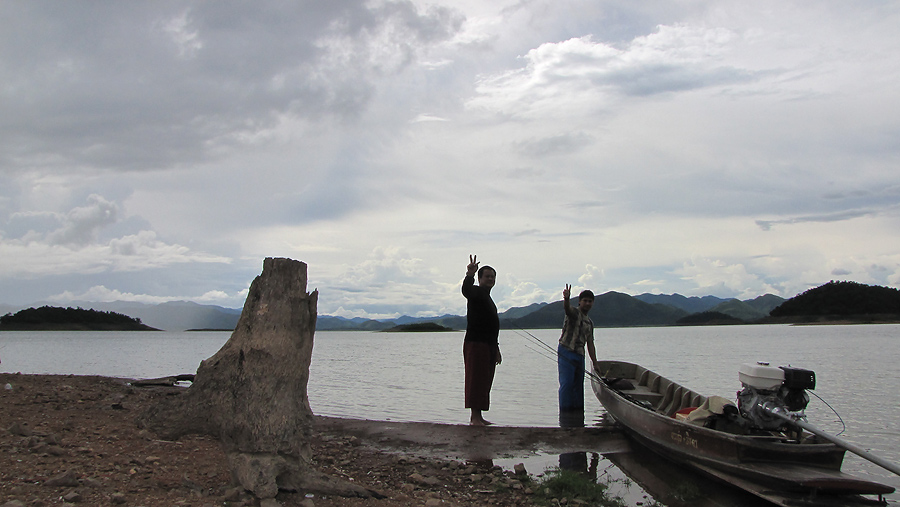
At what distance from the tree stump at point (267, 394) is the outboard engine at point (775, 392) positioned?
4904mm

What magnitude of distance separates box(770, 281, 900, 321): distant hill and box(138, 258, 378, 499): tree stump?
132m

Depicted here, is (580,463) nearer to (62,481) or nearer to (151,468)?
(151,468)

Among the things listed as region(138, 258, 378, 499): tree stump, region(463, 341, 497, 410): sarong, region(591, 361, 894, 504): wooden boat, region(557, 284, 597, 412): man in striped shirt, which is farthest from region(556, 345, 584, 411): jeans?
region(138, 258, 378, 499): tree stump

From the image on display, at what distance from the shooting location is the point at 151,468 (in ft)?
17.1

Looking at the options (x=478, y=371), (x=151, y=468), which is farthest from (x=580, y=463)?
(x=151, y=468)

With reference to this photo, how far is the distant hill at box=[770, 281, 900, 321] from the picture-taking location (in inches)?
4343

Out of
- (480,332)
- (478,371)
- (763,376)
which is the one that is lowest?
(478,371)

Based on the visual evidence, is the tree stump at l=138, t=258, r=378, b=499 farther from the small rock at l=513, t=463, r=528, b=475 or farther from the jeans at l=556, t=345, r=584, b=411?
the jeans at l=556, t=345, r=584, b=411

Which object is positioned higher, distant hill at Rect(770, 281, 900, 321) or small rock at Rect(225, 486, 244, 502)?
distant hill at Rect(770, 281, 900, 321)

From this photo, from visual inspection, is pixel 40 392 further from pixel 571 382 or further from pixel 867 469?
pixel 867 469

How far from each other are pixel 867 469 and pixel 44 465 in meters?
11.2

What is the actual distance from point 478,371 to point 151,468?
5.17 meters

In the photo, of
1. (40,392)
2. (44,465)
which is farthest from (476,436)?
(40,392)

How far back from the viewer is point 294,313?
571cm
